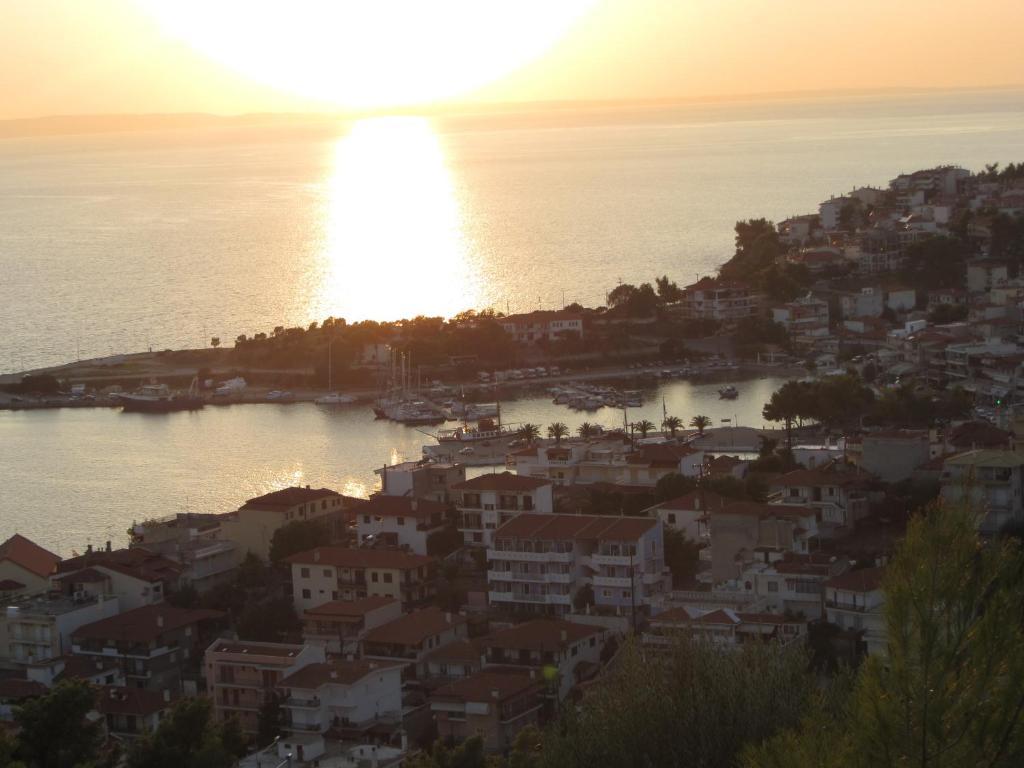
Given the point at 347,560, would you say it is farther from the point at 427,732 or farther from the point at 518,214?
the point at 518,214

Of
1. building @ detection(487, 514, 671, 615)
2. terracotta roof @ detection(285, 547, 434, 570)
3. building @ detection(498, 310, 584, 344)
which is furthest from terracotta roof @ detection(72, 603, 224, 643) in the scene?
building @ detection(498, 310, 584, 344)

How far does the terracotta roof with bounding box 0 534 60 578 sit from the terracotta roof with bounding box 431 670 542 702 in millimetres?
3318

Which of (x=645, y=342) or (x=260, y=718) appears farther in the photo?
(x=645, y=342)

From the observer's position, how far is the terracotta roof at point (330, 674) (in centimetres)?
740

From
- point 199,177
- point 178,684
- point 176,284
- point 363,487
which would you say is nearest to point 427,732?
point 178,684

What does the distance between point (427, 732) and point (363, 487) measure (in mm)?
6693

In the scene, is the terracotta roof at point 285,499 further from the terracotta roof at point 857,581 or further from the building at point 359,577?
the terracotta roof at point 857,581

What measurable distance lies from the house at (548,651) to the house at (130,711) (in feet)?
4.92

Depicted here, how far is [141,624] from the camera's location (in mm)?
8656

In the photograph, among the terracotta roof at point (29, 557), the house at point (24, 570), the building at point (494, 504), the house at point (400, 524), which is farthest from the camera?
the building at point (494, 504)

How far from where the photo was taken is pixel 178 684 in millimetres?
8484

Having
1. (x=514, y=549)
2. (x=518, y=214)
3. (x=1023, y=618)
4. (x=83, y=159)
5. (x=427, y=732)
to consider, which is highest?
(x=83, y=159)

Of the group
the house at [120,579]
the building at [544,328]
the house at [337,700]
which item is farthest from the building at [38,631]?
the building at [544,328]

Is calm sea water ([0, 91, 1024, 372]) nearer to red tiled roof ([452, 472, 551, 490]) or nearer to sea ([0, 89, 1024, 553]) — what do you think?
sea ([0, 89, 1024, 553])
